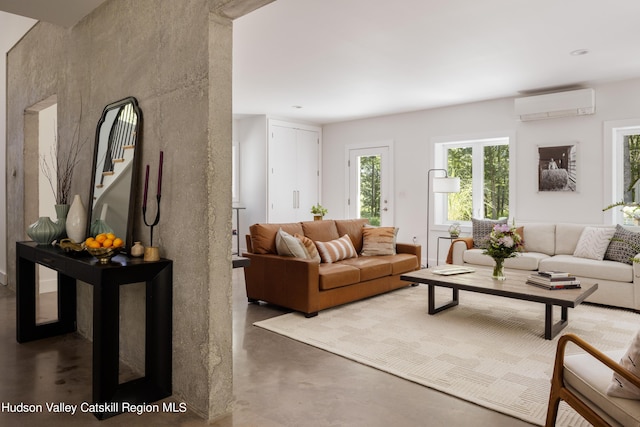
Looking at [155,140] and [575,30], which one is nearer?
[155,140]

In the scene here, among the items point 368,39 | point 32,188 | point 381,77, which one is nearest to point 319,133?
point 381,77

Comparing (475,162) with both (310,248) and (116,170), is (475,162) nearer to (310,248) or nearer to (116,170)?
(310,248)

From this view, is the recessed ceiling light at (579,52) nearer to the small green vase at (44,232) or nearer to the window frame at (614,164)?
the window frame at (614,164)

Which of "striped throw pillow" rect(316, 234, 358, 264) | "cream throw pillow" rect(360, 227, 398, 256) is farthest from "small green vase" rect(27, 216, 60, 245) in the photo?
"cream throw pillow" rect(360, 227, 398, 256)

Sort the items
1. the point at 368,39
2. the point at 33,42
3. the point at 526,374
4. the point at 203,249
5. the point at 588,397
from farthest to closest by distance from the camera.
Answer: the point at 33,42 → the point at 368,39 → the point at 526,374 → the point at 203,249 → the point at 588,397

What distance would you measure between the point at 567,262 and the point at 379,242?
2.14m

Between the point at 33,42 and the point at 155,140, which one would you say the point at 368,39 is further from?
the point at 33,42

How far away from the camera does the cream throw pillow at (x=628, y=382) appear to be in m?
1.63

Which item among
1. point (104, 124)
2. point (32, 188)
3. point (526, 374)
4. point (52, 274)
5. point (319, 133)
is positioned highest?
point (319, 133)

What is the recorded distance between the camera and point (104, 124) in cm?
310

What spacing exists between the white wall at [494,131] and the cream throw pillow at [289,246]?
3.48m

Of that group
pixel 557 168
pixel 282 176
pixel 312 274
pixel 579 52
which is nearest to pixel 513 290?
pixel 312 274

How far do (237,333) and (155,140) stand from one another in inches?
72.6

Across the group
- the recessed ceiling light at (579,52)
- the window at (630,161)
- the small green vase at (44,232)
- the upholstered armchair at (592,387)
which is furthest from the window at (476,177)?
the small green vase at (44,232)
